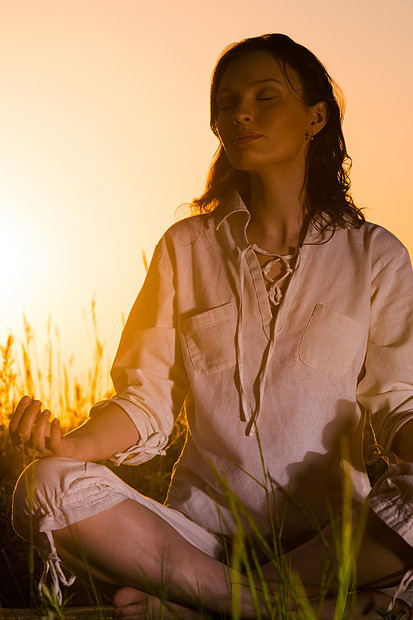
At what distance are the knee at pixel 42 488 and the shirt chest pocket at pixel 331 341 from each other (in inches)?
30.9

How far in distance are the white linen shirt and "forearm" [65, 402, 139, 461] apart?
3 centimetres

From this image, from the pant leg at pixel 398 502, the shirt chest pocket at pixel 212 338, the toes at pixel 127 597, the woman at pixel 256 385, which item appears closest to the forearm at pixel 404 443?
the woman at pixel 256 385

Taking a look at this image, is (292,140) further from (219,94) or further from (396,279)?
(396,279)

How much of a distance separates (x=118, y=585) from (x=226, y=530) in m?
0.39

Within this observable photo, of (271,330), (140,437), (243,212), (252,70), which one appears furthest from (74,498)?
(252,70)

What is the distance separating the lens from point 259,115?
8.01 feet

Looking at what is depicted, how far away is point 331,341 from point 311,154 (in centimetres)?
78

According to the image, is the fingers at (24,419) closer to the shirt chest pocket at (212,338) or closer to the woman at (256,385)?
the woman at (256,385)

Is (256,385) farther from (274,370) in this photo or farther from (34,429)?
(34,429)

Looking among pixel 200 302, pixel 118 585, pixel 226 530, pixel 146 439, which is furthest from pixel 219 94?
pixel 118 585

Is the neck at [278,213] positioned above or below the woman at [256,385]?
above

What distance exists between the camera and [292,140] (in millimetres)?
2504

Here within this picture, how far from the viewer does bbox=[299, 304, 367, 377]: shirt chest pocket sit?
231 cm

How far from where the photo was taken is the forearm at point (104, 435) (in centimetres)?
213
